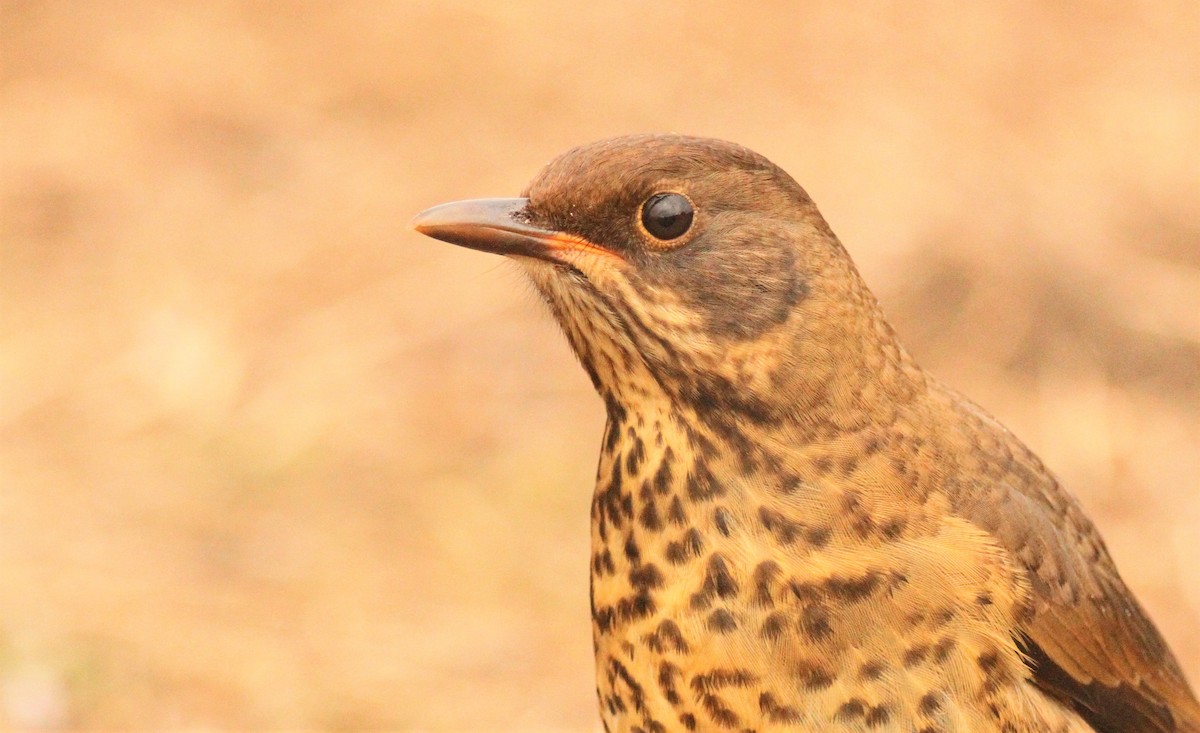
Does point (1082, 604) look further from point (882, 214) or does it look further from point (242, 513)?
point (882, 214)

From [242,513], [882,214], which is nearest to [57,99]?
[242,513]

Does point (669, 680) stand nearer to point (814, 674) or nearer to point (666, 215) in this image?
point (814, 674)

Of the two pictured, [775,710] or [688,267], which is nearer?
[775,710]

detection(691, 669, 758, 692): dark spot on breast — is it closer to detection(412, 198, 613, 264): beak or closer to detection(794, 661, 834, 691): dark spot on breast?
detection(794, 661, 834, 691): dark spot on breast

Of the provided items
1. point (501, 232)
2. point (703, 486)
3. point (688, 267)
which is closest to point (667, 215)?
point (688, 267)

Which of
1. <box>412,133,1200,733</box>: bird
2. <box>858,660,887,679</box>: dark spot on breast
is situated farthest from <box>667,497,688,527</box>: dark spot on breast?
<box>858,660,887,679</box>: dark spot on breast

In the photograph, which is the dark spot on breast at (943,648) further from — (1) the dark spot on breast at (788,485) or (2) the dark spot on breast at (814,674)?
(1) the dark spot on breast at (788,485)
